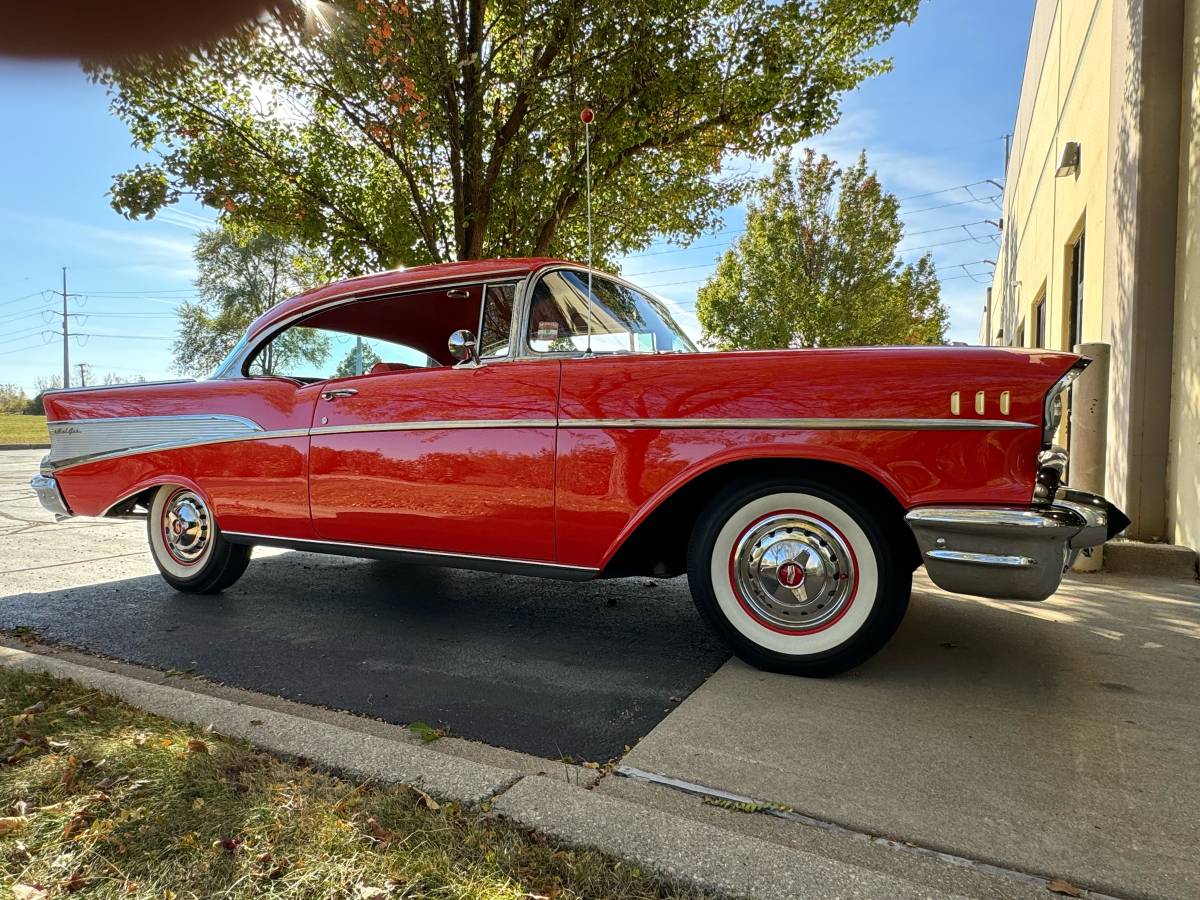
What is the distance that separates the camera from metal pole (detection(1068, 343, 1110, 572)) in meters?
5.05

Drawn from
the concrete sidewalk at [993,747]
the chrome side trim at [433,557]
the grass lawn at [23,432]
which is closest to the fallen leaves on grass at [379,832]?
the concrete sidewalk at [993,747]

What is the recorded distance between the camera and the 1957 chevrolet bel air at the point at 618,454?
2.60m

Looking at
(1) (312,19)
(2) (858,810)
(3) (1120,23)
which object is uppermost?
(3) (1120,23)

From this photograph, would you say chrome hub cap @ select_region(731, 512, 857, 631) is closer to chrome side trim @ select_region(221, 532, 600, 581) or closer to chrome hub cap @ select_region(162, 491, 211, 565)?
chrome side trim @ select_region(221, 532, 600, 581)

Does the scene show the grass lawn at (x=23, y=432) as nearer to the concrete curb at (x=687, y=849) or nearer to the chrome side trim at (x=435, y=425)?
the chrome side trim at (x=435, y=425)

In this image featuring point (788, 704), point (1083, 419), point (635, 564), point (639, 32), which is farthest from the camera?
point (639, 32)

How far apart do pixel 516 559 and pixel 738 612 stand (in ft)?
3.35

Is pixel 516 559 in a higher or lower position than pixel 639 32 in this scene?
lower

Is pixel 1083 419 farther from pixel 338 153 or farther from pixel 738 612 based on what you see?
pixel 338 153

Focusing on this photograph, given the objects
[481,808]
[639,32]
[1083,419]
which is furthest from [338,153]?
[481,808]

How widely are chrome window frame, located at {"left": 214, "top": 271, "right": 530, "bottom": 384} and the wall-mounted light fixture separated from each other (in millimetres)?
7428

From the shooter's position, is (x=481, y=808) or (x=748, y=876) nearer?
(x=748, y=876)

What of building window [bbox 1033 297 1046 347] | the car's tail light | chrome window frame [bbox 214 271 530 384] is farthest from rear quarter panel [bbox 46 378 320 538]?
building window [bbox 1033 297 1046 347]

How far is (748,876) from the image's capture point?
5.25 feet
